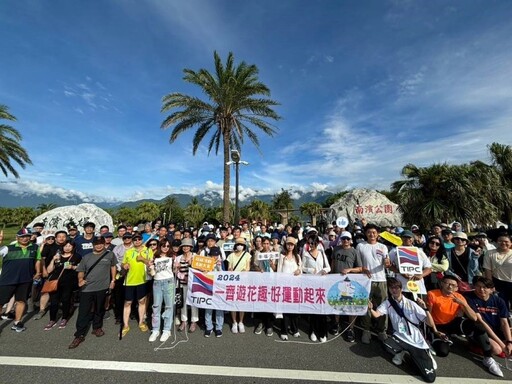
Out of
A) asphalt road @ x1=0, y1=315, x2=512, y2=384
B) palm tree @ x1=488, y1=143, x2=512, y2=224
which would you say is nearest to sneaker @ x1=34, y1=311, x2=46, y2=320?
asphalt road @ x1=0, y1=315, x2=512, y2=384

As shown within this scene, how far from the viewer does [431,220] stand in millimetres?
11570

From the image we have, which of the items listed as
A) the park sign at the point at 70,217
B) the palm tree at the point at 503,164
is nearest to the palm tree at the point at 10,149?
the park sign at the point at 70,217

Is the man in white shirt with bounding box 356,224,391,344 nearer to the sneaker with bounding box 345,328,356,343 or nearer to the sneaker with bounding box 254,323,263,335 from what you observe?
the sneaker with bounding box 345,328,356,343

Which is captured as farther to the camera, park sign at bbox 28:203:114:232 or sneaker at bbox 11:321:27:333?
park sign at bbox 28:203:114:232

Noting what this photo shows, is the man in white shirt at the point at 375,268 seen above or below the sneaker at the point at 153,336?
above

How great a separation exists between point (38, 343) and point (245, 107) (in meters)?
12.3

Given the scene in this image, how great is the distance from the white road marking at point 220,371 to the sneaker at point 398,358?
28 cm

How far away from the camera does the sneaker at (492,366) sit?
131 inches

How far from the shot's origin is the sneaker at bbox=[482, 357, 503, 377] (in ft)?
10.9

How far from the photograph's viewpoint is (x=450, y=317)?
406 centimetres

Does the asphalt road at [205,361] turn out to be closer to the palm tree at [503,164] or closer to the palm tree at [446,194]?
the palm tree at [446,194]

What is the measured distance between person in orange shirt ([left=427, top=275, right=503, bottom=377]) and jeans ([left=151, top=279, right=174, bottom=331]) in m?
4.65

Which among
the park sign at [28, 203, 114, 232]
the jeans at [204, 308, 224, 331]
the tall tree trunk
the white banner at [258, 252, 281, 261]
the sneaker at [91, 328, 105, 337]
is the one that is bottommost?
the sneaker at [91, 328, 105, 337]

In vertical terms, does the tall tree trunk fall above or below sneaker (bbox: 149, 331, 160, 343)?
above
